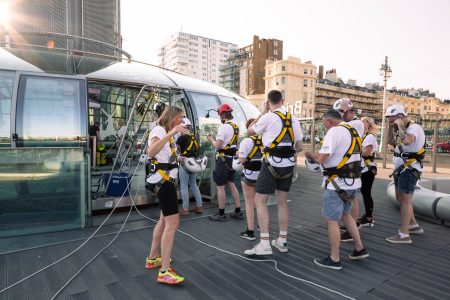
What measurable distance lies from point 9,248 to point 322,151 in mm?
4329

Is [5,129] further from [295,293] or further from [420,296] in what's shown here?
[420,296]

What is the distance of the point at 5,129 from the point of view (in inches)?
222

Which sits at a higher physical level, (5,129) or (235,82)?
(235,82)

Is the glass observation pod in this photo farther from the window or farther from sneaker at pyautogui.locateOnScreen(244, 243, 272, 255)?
sneaker at pyautogui.locateOnScreen(244, 243, 272, 255)

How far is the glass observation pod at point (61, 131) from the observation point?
460 cm

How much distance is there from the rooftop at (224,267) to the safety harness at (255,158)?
112 centimetres

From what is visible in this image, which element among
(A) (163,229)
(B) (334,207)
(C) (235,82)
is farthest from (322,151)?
(C) (235,82)

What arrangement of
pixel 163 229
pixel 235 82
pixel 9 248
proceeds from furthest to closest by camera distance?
pixel 235 82
pixel 9 248
pixel 163 229

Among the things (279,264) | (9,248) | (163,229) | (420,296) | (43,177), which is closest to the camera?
(420,296)

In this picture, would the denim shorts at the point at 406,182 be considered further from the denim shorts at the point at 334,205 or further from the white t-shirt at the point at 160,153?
the white t-shirt at the point at 160,153

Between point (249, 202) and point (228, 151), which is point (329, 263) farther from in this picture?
point (228, 151)

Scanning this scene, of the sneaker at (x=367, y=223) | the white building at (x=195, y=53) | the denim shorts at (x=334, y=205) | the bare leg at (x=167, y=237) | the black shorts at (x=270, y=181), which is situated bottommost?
the sneaker at (x=367, y=223)

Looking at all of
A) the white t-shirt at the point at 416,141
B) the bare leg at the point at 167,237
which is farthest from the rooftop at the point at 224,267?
the white t-shirt at the point at 416,141

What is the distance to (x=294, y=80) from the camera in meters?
71.1
